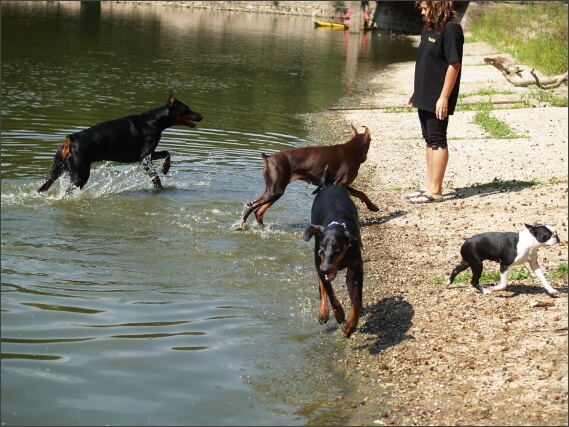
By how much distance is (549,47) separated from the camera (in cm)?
2427

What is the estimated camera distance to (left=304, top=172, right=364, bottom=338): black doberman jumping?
6.40m

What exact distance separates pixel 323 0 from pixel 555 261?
58.0 metres

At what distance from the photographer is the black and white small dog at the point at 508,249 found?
6.99 meters

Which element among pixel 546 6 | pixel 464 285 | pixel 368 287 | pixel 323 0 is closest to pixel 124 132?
pixel 368 287

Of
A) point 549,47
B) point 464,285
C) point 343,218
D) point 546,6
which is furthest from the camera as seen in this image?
point 546,6

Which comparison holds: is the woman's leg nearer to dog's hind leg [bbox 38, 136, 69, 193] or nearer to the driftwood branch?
dog's hind leg [bbox 38, 136, 69, 193]

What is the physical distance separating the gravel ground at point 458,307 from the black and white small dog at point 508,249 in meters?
0.17

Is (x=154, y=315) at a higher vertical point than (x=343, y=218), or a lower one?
lower

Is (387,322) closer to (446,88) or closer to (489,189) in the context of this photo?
(446,88)

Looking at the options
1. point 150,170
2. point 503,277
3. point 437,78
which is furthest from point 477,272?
point 150,170

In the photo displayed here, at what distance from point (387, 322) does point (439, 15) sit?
470cm

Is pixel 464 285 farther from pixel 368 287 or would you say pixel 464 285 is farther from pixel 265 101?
pixel 265 101

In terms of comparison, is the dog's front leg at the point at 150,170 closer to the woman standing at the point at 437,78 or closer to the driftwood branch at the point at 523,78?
the woman standing at the point at 437,78

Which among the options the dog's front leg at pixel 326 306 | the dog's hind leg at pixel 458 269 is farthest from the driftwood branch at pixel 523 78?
the dog's front leg at pixel 326 306
